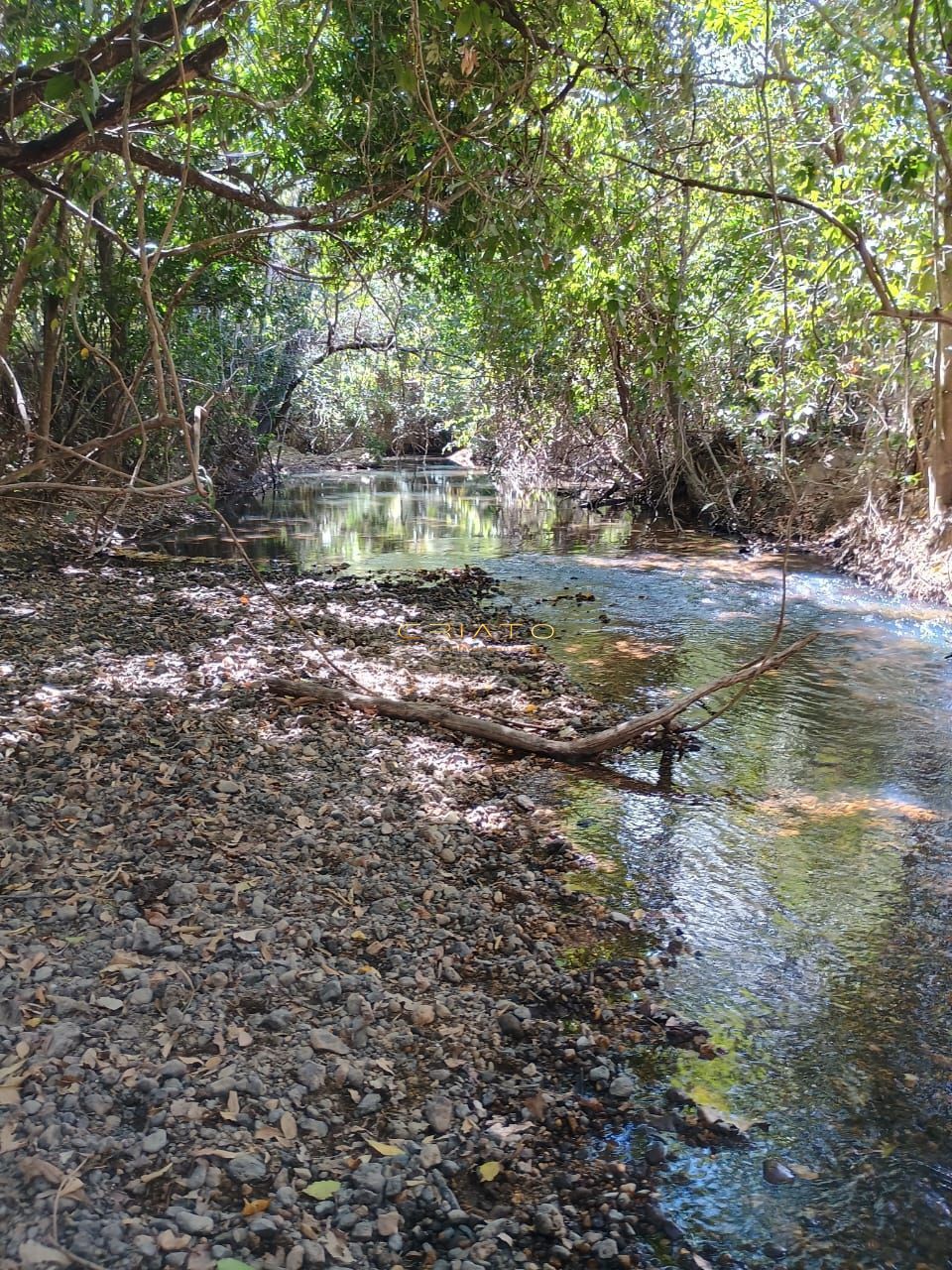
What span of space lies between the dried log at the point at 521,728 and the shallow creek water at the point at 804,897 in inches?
11.9

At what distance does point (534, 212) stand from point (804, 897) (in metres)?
4.63

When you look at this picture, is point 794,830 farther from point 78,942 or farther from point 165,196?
point 165,196

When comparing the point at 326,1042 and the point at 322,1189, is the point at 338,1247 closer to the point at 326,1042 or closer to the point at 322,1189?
the point at 322,1189

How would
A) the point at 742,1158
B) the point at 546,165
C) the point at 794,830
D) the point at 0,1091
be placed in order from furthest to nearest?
the point at 546,165, the point at 794,830, the point at 742,1158, the point at 0,1091

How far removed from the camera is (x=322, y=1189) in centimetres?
244

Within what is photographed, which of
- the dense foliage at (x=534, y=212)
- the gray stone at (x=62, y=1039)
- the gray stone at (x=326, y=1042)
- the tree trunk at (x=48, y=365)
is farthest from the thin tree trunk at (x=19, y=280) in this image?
the gray stone at (x=326, y=1042)

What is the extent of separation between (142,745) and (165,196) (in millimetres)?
8081

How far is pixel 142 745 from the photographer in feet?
17.1

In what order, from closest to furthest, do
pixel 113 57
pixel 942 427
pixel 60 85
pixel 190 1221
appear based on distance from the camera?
pixel 190 1221 → pixel 60 85 → pixel 113 57 → pixel 942 427

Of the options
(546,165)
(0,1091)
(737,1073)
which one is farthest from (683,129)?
(0,1091)

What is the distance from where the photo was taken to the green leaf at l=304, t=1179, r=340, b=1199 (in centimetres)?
241

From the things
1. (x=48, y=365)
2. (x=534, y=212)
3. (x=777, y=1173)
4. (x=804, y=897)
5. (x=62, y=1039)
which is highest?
(x=534, y=212)

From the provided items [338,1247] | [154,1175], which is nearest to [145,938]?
[154,1175]

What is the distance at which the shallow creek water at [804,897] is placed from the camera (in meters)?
2.67
